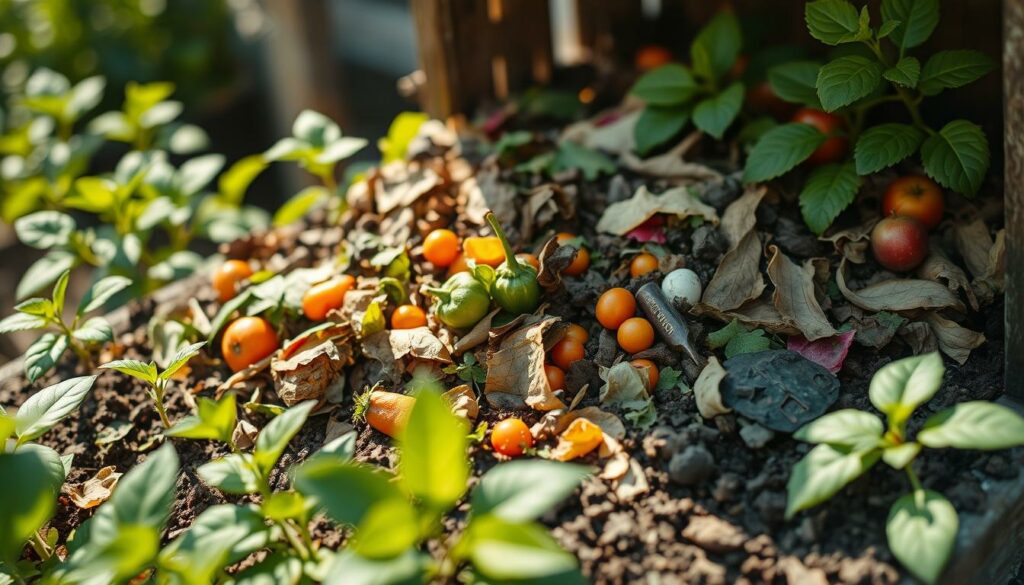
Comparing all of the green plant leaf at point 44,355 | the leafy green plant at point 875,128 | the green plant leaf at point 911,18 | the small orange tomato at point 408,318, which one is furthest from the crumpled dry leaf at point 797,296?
the green plant leaf at point 44,355

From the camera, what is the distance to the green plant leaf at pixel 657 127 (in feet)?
8.27

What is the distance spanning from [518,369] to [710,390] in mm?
418

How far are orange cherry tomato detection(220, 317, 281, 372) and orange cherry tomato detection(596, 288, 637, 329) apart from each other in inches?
31.9

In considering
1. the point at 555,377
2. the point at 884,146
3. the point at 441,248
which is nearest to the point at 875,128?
the point at 884,146

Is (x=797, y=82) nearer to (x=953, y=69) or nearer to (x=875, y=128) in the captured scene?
(x=875, y=128)

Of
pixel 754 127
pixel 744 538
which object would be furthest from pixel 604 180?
pixel 744 538

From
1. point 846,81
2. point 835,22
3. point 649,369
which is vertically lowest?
point 649,369

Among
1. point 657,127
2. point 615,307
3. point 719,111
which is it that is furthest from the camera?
point 657,127

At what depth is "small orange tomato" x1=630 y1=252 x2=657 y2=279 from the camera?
2.19m

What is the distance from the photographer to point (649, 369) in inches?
77.9

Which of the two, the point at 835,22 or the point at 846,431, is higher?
the point at 835,22

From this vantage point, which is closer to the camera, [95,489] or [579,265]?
[95,489]

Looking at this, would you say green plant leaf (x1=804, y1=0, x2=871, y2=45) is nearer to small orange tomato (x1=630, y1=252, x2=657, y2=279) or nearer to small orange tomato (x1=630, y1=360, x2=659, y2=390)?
small orange tomato (x1=630, y1=252, x2=657, y2=279)

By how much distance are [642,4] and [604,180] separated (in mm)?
988
